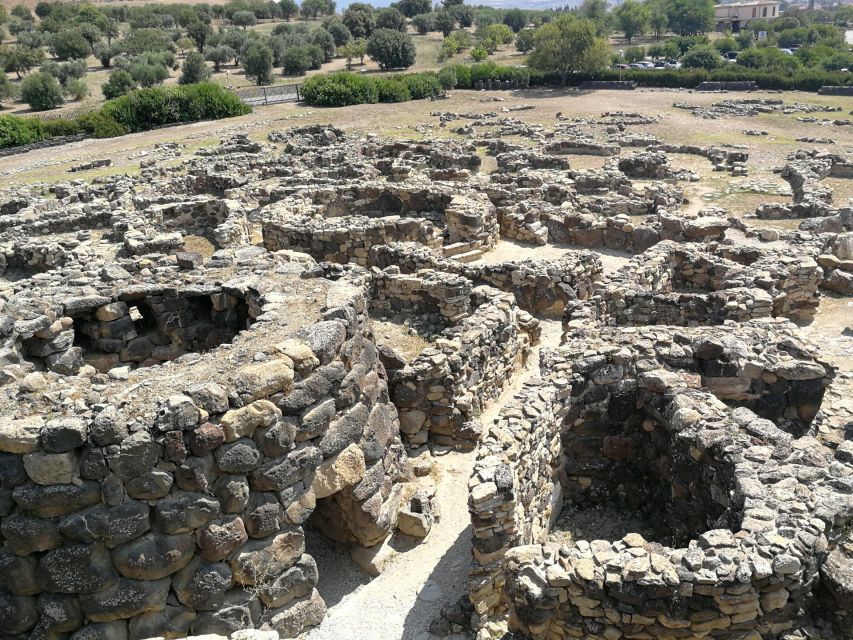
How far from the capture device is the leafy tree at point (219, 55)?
87.8 m

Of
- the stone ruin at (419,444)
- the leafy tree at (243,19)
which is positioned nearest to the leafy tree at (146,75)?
the leafy tree at (243,19)

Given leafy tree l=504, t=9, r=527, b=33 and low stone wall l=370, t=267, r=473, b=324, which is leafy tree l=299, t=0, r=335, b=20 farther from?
low stone wall l=370, t=267, r=473, b=324

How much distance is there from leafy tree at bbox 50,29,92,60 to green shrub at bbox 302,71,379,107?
49.0 m

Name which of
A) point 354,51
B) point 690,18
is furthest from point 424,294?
point 690,18

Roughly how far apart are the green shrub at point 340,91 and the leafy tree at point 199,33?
48.4 metres

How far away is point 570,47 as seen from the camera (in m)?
62.2

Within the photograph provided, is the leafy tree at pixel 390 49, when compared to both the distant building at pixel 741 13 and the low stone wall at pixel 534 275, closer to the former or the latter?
the low stone wall at pixel 534 275

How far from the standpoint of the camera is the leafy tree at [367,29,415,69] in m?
79.4

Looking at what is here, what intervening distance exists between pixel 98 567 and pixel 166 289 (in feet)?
18.6

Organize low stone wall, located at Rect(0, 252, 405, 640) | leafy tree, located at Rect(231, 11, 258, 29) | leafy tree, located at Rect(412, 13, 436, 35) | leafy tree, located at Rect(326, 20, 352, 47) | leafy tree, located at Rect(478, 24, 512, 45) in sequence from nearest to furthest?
low stone wall, located at Rect(0, 252, 405, 640) < leafy tree, located at Rect(478, 24, 512, 45) < leafy tree, located at Rect(326, 20, 352, 47) < leafy tree, located at Rect(412, 13, 436, 35) < leafy tree, located at Rect(231, 11, 258, 29)

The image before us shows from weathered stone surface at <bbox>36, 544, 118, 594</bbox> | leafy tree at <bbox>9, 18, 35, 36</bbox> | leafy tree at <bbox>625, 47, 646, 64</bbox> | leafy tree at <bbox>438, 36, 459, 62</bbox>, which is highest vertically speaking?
leafy tree at <bbox>9, 18, 35, 36</bbox>

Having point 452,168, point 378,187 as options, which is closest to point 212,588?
point 378,187

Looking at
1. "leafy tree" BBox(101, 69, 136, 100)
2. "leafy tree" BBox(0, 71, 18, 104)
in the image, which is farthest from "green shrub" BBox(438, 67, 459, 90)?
"leafy tree" BBox(0, 71, 18, 104)

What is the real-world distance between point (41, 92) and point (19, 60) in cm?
2381
